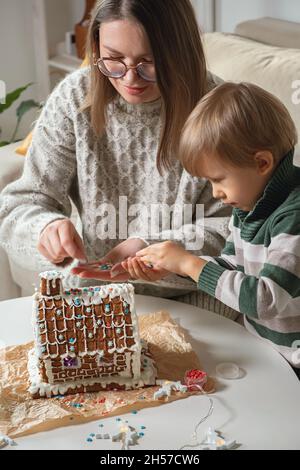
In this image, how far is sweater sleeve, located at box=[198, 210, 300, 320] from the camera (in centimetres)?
115

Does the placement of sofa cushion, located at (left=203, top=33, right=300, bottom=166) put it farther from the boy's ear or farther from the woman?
the boy's ear

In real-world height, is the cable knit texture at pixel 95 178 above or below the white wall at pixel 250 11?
below

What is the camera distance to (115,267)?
1348 mm

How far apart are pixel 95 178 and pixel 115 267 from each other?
0.28m

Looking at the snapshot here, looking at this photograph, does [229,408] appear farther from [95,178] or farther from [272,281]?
[95,178]

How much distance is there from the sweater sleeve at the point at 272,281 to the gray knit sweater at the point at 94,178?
0.95 feet

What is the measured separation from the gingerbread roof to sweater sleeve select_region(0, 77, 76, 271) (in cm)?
39

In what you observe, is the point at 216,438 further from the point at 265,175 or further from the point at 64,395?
the point at 265,175

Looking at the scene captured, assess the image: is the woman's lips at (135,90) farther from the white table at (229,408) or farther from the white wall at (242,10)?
the white wall at (242,10)

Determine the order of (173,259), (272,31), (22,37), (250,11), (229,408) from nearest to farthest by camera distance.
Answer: (229,408)
(173,259)
(272,31)
(250,11)
(22,37)

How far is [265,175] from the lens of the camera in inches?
47.4

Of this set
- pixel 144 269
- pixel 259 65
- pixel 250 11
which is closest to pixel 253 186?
pixel 144 269

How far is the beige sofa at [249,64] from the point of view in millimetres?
1716

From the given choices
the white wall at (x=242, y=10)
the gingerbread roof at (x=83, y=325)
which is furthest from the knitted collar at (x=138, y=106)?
the white wall at (x=242, y=10)
